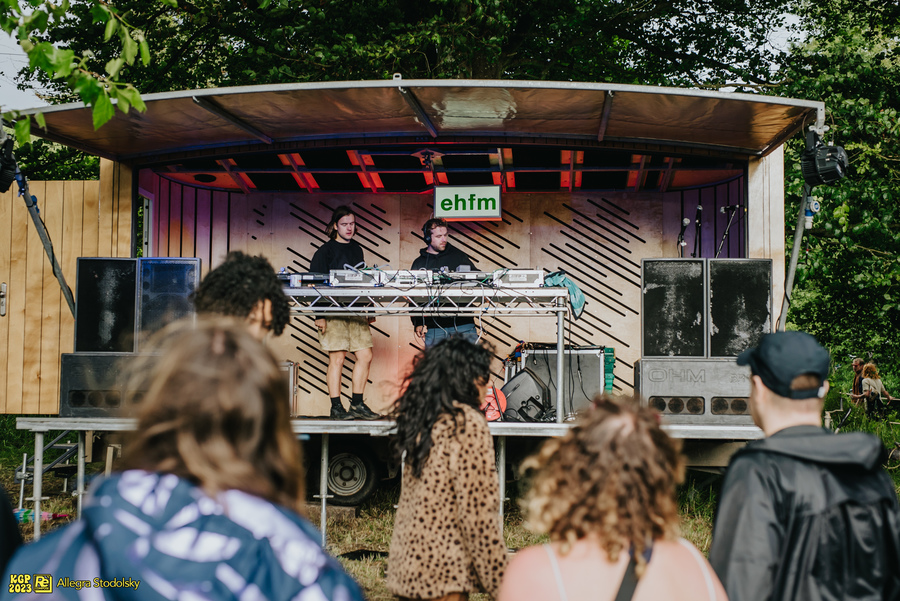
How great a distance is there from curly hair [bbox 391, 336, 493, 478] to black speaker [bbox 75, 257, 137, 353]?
3915mm

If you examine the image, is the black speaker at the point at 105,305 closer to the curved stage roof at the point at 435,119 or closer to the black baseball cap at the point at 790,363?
the curved stage roof at the point at 435,119

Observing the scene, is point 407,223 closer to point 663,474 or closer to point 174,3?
point 174,3

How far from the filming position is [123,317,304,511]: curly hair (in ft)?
4.06

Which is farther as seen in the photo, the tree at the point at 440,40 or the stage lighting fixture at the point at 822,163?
the tree at the point at 440,40

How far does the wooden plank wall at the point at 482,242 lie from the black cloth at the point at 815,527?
20.8ft

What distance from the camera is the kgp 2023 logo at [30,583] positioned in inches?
47.5

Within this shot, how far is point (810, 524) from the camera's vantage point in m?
1.89

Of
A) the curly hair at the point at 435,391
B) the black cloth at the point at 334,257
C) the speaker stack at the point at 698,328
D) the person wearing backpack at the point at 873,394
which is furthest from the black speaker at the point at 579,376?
the person wearing backpack at the point at 873,394

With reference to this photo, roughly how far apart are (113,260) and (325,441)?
7.59 ft

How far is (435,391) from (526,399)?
3.97m

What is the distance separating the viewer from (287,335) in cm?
862

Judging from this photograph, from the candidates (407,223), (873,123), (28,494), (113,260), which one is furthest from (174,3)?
(873,123)

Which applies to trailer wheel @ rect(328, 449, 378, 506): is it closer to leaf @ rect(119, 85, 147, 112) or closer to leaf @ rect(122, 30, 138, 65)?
leaf @ rect(119, 85, 147, 112)

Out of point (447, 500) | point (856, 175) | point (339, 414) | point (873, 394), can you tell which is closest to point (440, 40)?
point (339, 414)
